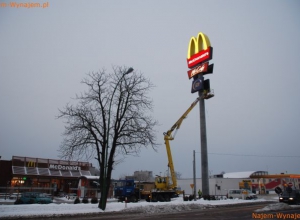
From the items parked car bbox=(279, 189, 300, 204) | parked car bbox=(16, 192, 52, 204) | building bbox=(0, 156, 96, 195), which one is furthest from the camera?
building bbox=(0, 156, 96, 195)

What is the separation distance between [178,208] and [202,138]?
20.4m

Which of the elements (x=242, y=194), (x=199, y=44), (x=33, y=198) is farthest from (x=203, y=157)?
(x=33, y=198)

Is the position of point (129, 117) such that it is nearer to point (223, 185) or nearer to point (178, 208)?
point (178, 208)

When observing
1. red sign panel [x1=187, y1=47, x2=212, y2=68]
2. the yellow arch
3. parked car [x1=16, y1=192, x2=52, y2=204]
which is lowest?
parked car [x1=16, y1=192, x2=52, y2=204]

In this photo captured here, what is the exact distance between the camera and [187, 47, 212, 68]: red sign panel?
47.8m

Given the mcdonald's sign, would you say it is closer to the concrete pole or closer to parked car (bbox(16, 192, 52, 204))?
the concrete pole

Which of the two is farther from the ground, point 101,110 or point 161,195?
point 101,110

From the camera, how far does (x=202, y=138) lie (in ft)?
150

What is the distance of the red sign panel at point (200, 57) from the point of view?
47781 mm

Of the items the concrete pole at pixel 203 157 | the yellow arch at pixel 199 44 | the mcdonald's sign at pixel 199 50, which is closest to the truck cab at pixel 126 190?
the concrete pole at pixel 203 157

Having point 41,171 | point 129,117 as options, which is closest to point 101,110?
point 129,117

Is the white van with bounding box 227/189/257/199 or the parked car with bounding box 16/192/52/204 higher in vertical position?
the parked car with bounding box 16/192/52/204

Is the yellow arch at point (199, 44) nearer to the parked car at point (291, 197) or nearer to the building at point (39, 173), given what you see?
the parked car at point (291, 197)

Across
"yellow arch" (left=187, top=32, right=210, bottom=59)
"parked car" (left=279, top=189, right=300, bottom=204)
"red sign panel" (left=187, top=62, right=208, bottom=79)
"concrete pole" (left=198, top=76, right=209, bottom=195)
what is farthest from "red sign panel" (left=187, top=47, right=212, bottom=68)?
"parked car" (left=279, top=189, right=300, bottom=204)
